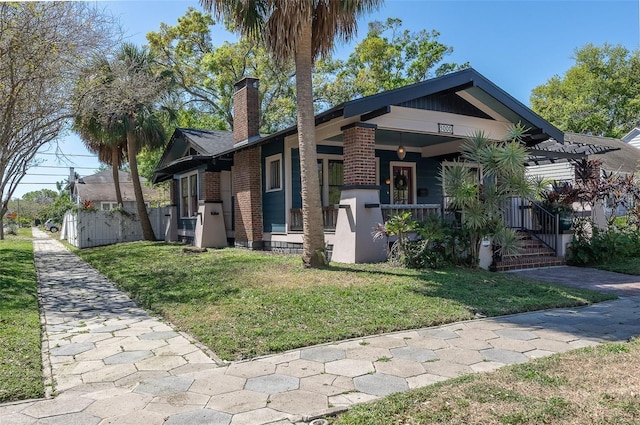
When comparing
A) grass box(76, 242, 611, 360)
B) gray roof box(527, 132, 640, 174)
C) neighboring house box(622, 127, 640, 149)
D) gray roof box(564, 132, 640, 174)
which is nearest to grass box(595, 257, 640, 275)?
gray roof box(527, 132, 640, 174)

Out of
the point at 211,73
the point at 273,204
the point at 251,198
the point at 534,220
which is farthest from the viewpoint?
the point at 211,73

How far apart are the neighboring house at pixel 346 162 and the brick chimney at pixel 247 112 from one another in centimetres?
3

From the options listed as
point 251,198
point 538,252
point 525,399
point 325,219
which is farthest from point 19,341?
point 538,252

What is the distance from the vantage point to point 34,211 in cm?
7731

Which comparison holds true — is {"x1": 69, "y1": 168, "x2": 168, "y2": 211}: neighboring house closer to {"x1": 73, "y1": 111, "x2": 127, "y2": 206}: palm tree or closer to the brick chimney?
{"x1": 73, "y1": 111, "x2": 127, "y2": 206}: palm tree

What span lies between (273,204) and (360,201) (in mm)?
4236

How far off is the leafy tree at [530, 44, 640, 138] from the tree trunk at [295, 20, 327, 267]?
30.4 m

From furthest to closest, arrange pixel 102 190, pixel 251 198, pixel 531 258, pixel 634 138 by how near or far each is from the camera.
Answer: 1. pixel 102 190
2. pixel 634 138
3. pixel 251 198
4. pixel 531 258

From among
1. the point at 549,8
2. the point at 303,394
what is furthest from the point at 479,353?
the point at 549,8

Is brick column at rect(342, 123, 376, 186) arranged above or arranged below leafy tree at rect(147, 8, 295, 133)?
below

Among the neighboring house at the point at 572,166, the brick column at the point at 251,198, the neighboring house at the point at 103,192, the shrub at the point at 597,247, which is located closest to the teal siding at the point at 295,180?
the brick column at the point at 251,198

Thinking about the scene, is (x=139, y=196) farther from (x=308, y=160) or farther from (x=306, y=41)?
(x=306, y=41)

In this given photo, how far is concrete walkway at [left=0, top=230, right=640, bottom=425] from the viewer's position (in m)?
3.22

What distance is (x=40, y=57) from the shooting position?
9.58m
